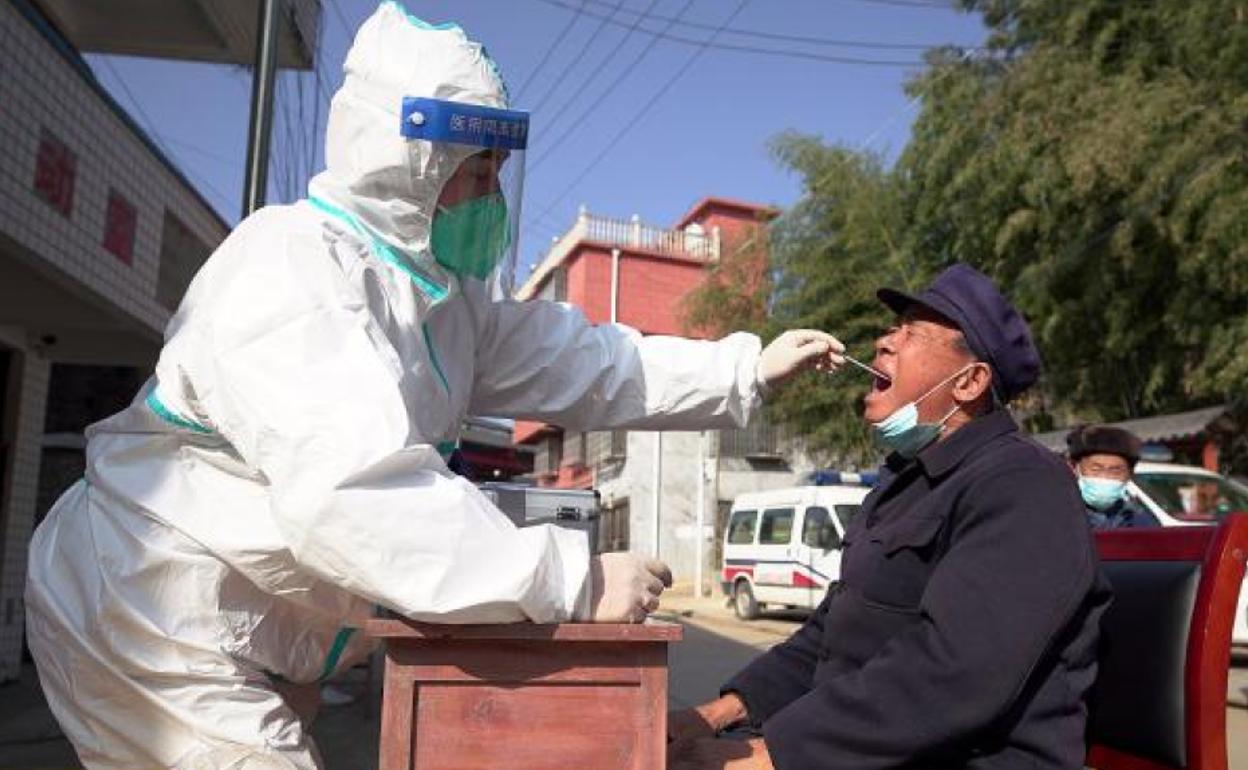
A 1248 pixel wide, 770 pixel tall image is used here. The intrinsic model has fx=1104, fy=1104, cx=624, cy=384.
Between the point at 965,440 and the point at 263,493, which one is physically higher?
the point at 965,440

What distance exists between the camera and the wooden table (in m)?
1.55

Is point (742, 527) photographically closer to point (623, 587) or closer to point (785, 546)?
point (785, 546)

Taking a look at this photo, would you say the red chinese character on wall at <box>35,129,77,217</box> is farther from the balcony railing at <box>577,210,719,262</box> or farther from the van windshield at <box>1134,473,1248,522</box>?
the balcony railing at <box>577,210,719,262</box>

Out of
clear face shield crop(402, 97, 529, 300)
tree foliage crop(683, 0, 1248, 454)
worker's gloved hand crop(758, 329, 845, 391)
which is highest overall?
tree foliage crop(683, 0, 1248, 454)

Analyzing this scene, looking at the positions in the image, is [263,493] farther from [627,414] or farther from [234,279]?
Result: [627,414]

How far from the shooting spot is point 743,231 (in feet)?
70.0

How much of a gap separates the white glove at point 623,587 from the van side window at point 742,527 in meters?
16.6

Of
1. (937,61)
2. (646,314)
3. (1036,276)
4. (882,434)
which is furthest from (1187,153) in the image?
(646,314)

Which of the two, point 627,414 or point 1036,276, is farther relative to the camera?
point 1036,276

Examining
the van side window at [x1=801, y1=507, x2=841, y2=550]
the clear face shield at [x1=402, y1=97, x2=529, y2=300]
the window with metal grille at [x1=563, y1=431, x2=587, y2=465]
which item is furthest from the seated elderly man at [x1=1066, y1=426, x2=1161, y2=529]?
the window with metal grille at [x1=563, y1=431, x2=587, y2=465]

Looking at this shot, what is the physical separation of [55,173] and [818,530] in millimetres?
12353

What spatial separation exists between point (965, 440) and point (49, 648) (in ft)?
5.57

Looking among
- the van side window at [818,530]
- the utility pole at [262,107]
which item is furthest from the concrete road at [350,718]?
the van side window at [818,530]

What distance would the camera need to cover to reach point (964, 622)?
1.79 metres
